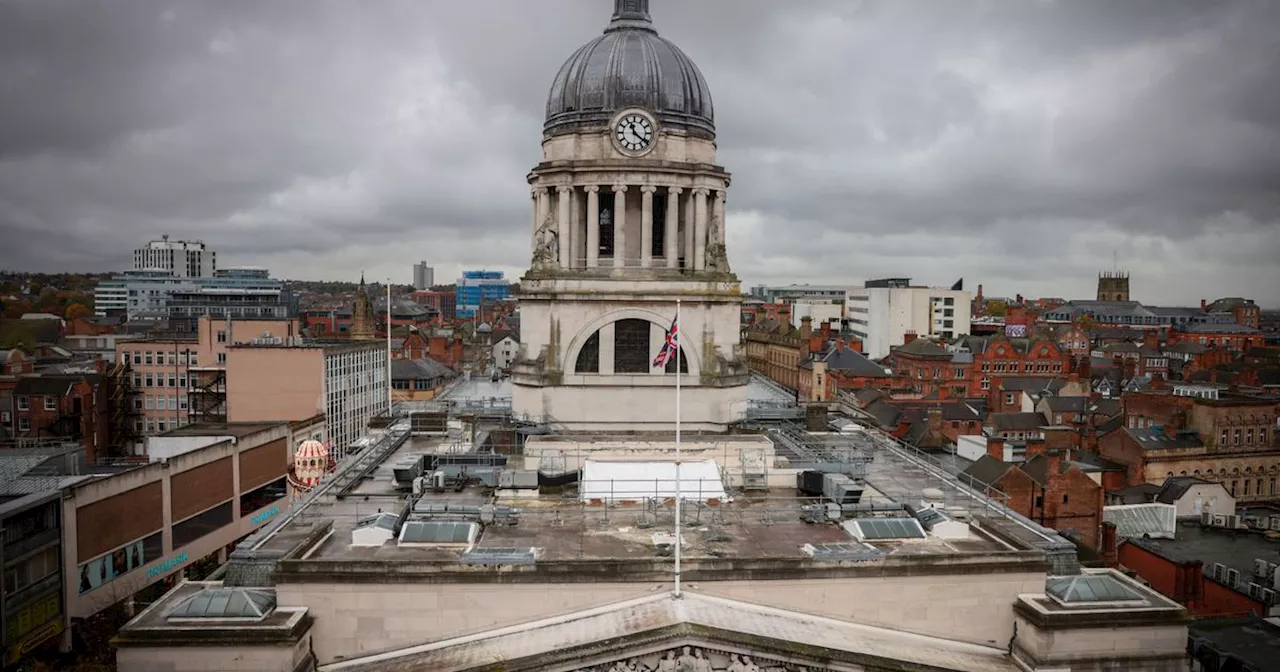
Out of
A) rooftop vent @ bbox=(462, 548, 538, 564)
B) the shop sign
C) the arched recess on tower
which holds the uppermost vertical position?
the arched recess on tower

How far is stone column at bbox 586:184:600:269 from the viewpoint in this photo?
43312 mm

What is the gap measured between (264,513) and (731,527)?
42641 mm

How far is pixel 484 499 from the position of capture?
113ft

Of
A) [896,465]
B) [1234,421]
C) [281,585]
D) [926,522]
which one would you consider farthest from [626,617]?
[1234,421]

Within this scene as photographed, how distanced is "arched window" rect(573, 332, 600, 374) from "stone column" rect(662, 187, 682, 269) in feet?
16.7

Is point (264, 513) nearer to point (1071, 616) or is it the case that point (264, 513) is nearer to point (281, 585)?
point (281, 585)

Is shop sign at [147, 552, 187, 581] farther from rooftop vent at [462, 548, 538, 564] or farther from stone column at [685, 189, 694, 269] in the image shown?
stone column at [685, 189, 694, 269]

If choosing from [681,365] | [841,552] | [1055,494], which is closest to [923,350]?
[1055,494]

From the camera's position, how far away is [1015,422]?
75375mm

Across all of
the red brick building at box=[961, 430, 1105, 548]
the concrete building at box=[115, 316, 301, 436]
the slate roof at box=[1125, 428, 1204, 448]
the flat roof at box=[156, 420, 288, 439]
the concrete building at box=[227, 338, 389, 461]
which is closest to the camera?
the red brick building at box=[961, 430, 1105, 548]

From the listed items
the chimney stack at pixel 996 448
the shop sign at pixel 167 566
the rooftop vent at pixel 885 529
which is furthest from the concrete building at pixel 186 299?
the rooftop vent at pixel 885 529

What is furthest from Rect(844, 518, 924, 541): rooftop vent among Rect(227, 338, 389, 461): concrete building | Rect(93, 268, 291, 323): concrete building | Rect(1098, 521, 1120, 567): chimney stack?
Rect(93, 268, 291, 323): concrete building

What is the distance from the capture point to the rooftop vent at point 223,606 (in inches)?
959

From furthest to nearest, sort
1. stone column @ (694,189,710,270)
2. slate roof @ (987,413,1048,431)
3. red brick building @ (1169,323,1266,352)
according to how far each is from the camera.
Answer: red brick building @ (1169,323,1266,352) < slate roof @ (987,413,1048,431) < stone column @ (694,189,710,270)
